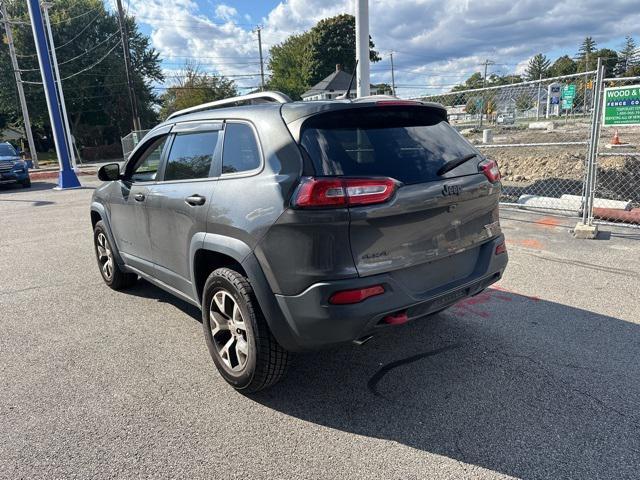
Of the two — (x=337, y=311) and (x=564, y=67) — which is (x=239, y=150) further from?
(x=564, y=67)

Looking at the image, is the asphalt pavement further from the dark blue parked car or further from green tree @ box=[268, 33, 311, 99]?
green tree @ box=[268, 33, 311, 99]

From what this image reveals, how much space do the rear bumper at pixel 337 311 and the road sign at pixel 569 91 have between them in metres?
7.40

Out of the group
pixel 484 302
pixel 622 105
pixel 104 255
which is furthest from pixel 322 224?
pixel 622 105

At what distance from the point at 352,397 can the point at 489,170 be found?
74.7 inches

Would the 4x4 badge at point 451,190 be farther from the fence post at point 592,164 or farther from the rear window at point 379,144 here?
the fence post at point 592,164

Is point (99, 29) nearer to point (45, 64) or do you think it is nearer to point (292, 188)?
point (45, 64)

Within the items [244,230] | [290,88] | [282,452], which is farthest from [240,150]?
[290,88]

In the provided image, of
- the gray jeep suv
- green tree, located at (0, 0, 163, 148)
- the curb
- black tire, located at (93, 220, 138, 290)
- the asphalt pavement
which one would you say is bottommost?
the asphalt pavement

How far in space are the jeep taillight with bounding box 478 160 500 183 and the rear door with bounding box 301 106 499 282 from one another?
6 cm

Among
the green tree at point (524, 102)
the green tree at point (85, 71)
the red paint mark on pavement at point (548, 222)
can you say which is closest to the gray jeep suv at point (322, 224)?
the red paint mark on pavement at point (548, 222)

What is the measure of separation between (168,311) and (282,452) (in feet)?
8.33

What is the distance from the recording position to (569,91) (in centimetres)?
866

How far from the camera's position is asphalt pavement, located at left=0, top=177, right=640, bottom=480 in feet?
8.32

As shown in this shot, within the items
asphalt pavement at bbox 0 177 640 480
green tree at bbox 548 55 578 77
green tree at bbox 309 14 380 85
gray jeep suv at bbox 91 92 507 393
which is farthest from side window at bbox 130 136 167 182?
green tree at bbox 548 55 578 77
